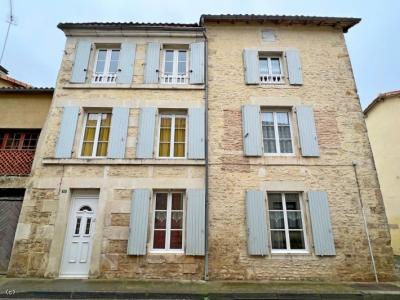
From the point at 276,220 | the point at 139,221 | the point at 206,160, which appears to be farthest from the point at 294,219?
the point at 139,221

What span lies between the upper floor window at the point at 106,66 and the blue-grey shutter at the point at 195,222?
474 centimetres

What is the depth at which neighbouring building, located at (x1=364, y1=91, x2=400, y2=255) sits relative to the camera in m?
11.0

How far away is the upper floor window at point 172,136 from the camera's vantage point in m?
7.76

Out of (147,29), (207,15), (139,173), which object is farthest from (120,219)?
(207,15)

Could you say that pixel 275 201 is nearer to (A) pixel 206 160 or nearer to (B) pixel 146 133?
(A) pixel 206 160

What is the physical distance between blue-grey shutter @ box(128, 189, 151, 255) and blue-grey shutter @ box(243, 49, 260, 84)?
15.9 ft

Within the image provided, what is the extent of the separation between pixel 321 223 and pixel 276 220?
3.86 feet

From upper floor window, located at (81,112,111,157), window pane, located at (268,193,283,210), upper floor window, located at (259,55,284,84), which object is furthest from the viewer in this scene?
upper floor window, located at (259,55,284,84)

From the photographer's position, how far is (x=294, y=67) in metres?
8.58

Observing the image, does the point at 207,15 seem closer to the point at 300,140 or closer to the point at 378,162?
the point at 300,140

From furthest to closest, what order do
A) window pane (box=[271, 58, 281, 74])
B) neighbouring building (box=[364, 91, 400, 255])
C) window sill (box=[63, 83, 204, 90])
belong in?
neighbouring building (box=[364, 91, 400, 255]) → window pane (box=[271, 58, 281, 74]) → window sill (box=[63, 83, 204, 90])

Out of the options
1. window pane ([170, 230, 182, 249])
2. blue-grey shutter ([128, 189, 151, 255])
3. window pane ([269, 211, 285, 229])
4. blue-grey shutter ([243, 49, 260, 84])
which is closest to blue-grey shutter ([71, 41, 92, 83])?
blue-grey shutter ([128, 189, 151, 255])

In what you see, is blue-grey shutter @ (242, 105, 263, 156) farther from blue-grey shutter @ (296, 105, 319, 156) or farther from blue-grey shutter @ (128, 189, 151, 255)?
blue-grey shutter @ (128, 189, 151, 255)

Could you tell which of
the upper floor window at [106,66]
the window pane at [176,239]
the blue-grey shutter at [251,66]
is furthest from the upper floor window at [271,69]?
the window pane at [176,239]
